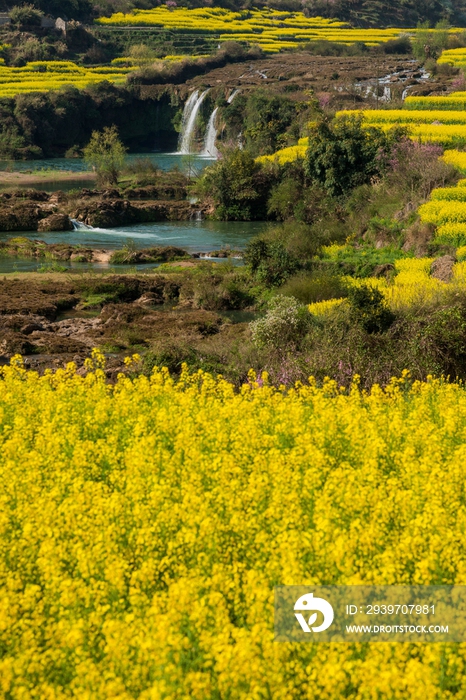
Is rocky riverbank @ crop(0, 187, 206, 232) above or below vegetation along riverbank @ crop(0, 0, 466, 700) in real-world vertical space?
below

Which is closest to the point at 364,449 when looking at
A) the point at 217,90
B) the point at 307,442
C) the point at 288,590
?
the point at 307,442

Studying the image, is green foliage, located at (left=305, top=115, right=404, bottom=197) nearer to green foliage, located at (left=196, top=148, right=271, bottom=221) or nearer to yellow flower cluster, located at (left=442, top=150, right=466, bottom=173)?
yellow flower cluster, located at (left=442, top=150, right=466, bottom=173)

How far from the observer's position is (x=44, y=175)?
169 ft

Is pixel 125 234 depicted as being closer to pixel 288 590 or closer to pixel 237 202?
pixel 237 202

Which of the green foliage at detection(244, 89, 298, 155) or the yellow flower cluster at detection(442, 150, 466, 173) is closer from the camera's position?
the yellow flower cluster at detection(442, 150, 466, 173)

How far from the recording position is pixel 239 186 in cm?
3903

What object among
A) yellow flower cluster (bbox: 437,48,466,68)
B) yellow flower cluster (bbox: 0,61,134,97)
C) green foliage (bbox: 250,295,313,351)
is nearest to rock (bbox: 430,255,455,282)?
green foliage (bbox: 250,295,313,351)

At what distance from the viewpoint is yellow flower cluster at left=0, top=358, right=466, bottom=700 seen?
14.6ft

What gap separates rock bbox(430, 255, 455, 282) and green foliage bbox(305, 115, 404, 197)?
1159 cm

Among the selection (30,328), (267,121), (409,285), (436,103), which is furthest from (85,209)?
(409,285)

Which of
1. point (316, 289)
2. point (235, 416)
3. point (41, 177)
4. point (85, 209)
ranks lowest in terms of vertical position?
point (85, 209)

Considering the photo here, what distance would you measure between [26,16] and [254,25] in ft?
99.6

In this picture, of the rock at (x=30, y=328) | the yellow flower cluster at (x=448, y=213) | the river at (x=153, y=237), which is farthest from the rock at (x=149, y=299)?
the yellow flower cluster at (x=448, y=213)

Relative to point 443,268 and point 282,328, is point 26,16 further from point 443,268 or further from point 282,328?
point 282,328
